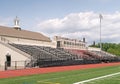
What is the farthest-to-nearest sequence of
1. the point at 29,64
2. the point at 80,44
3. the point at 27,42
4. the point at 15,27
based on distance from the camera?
the point at 80,44
the point at 15,27
the point at 27,42
the point at 29,64

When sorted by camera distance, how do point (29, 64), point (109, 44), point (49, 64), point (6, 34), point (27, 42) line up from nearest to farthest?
point (29, 64) < point (49, 64) < point (6, 34) < point (27, 42) < point (109, 44)

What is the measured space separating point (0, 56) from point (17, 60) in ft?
10.9

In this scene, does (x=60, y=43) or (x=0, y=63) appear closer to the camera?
(x=0, y=63)

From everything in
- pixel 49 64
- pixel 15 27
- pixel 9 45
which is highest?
pixel 15 27

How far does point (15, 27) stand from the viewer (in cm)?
6069

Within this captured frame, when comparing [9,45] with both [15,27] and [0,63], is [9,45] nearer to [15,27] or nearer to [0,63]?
[0,63]

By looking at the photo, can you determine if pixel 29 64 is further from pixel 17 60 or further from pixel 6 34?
pixel 6 34

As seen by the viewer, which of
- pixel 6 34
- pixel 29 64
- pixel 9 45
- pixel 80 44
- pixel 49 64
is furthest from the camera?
pixel 80 44

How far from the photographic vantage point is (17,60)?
3988 centimetres

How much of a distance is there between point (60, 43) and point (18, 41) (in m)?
15.4

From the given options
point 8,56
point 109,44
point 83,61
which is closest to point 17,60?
point 8,56

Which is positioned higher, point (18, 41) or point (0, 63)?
point (18, 41)

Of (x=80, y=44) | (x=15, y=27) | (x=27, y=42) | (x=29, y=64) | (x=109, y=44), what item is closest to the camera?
(x=29, y=64)

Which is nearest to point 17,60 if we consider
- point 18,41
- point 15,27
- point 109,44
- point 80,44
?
point 18,41
